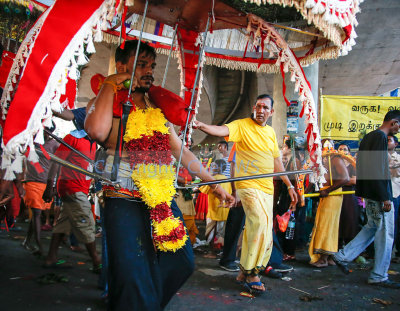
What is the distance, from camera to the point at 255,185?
4219mm

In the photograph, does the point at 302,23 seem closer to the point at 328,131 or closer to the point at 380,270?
the point at 380,270

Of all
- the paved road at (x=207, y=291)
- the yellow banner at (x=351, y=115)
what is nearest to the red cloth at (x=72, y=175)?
the paved road at (x=207, y=291)

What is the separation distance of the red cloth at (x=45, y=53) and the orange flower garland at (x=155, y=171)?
64 centimetres

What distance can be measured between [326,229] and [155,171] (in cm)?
392

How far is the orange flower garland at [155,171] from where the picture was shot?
242 cm

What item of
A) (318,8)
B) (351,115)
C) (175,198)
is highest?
(351,115)

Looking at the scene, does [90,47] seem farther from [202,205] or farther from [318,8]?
[202,205]

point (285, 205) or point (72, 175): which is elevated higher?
point (72, 175)

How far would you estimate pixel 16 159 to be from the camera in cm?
205

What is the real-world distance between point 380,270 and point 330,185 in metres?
1.48

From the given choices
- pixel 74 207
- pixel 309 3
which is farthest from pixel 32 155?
pixel 74 207

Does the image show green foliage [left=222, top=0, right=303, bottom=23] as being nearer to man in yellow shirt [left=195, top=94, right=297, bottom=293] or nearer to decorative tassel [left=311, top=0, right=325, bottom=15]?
man in yellow shirt [left=195, top=94, right=297, bottom=293]

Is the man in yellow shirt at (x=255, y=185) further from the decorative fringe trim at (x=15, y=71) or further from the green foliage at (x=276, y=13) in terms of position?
the decorative fringe trim at (x=15, y=71)

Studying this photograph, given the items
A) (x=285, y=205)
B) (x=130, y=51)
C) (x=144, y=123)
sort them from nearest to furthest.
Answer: (x=144, y=123)
(x=130, y=51)
(x=285, y=205)
